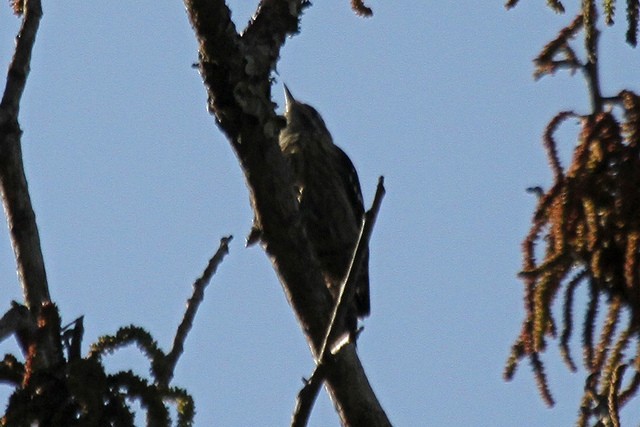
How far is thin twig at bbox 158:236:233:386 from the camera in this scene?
319cm

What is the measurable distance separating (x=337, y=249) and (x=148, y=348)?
5900 millimetres

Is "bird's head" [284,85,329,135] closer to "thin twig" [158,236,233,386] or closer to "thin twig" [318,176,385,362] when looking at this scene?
"thin twig" [158,236,233,386]

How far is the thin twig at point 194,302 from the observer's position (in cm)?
319

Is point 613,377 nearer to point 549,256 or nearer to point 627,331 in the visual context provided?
point 627,331

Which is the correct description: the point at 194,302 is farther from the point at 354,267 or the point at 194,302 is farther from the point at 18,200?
the point at 354,267

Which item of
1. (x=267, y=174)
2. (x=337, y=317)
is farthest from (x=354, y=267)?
(x=267, y=174)

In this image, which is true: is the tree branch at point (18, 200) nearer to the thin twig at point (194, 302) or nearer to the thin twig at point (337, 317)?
the thin twig at point (194, 302)

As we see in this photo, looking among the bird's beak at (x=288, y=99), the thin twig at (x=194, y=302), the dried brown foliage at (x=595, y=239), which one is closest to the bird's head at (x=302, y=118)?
the bird's beak at (x=288, y=99)

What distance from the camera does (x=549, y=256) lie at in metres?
2.79

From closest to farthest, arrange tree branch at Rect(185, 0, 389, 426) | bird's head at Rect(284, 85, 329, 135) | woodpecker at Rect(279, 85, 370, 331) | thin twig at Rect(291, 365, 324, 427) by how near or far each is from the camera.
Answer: thin twig at Rect(291, 365, 324, 427), tree branch at Rect(185, 0, 389, 426), woodpecker at Rect(279, 85, 370, 331), bird's head at Rect(284, 85, 329, 135)

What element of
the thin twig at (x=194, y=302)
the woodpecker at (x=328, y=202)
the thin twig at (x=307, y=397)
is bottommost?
the thin twig at (x=307, y=397)

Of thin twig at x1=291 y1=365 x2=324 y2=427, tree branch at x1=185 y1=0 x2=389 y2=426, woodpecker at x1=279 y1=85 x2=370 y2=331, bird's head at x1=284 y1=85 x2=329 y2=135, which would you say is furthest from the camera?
bird's head at x1=284 y1=85 x2=329 y2=135

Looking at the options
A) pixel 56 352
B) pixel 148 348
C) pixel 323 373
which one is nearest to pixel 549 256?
pixel 323 373

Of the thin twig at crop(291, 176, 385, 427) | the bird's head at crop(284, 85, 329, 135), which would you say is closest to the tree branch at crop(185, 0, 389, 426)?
the thin twig at crop(291, 176, 385, 427)
